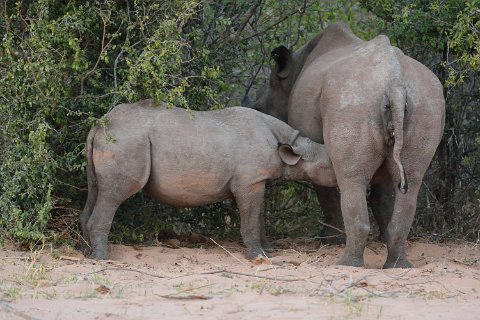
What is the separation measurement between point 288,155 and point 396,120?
137 centimetres

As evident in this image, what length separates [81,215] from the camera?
9203mm

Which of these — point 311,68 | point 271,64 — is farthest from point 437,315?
point 271,64

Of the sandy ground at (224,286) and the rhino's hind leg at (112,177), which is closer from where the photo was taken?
the sandy ground at (224,286)

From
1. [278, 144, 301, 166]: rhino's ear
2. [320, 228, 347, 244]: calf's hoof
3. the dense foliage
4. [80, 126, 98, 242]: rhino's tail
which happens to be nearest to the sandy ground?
[80, 126, 98, 242]: rhino's tail

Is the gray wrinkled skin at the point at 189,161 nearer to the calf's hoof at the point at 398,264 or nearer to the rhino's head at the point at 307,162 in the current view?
the rhino's head at the point at 307,162

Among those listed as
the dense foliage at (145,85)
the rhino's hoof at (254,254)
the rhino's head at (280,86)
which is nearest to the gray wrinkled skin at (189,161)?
the rhino's hoof at (254,254)

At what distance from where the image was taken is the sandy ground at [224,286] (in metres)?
6.42

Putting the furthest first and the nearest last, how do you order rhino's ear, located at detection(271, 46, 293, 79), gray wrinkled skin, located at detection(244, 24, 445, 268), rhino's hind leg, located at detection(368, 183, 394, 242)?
1. rhino's ear, located at detection(271, 46, 293, 79)
2. rhino's hind leg, located at detection(368, 183, 394, 242)
3. gray wrinkled skin, located at detection(244, 24, 445, 268)

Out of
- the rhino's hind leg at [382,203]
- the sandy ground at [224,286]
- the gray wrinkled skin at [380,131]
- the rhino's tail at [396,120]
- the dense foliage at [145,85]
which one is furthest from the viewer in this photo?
the rhino's hind leg at [382,203]

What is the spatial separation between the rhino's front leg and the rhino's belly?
7.4 inches

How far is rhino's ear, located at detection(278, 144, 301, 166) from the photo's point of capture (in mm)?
9234

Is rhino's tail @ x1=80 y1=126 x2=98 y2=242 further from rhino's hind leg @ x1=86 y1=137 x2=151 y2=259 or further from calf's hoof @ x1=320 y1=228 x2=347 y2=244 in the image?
calf's hoof @ x1=320 y1=228 x2=347 y2=244

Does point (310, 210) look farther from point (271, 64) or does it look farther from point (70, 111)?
point (70, 111)

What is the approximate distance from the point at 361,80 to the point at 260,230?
1851 mm
